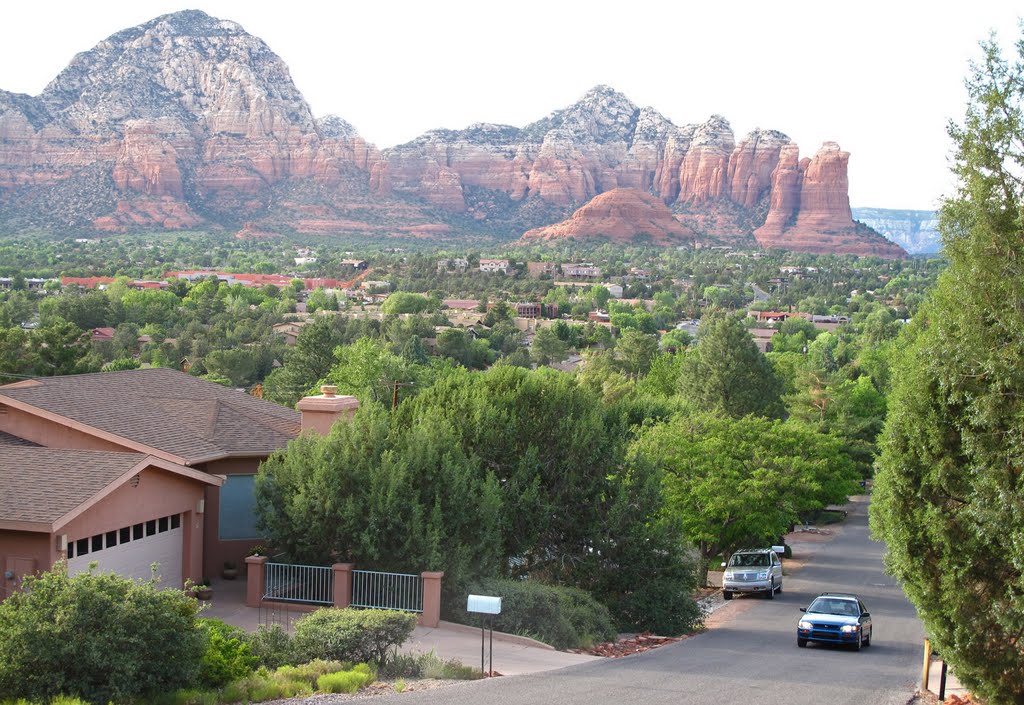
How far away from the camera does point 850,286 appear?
176250mm

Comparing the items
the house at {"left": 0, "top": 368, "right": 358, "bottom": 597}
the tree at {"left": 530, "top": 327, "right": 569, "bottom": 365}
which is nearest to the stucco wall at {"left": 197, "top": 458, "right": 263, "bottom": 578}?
the house at {"left": 0, "top": 368, "right": 358, "bottom": 597}

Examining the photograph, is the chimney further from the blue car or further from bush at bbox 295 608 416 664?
the blue car

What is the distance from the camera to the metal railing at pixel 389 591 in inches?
805

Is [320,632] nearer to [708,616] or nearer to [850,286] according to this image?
[708,616]

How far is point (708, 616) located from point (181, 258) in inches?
6616

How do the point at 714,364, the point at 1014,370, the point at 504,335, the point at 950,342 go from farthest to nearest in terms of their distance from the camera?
the point at 504,335 → the point at 714,364 → the point at 950,342 → the point at 1014,370

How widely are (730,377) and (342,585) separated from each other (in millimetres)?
37520

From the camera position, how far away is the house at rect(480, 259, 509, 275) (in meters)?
170

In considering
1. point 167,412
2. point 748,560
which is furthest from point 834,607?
point 167,412

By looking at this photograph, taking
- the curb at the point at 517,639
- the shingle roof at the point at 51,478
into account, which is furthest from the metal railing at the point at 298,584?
the shingle roof at the point at 51,478

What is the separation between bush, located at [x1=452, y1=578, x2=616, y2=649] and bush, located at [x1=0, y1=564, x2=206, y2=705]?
7.19 meters

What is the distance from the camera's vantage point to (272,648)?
16516mm

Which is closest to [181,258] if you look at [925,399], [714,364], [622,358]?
[622,358]

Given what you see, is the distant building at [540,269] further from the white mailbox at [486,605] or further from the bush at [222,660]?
the bush at [222,660]
